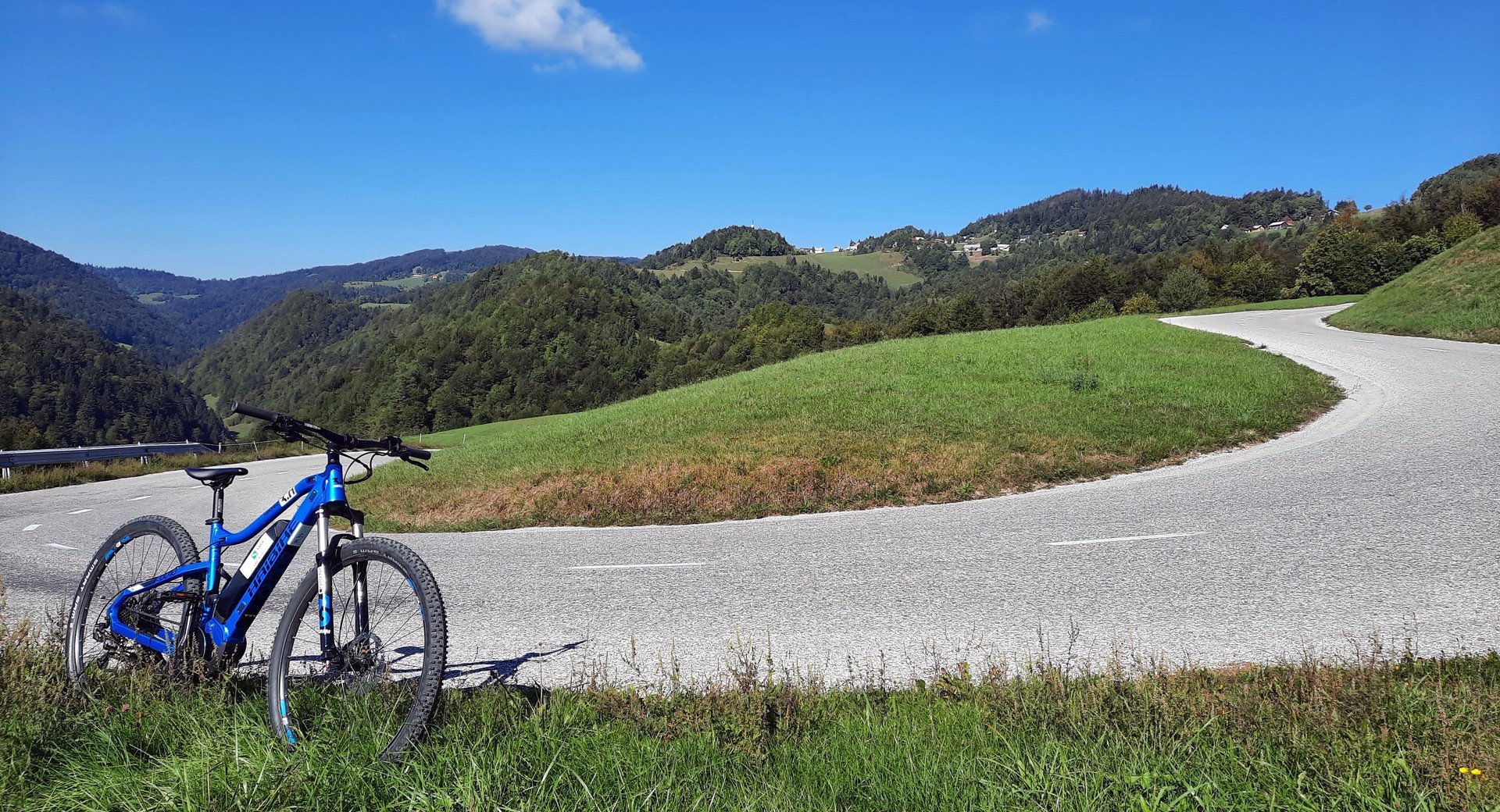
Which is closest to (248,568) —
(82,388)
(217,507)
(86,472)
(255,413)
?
(217,507)

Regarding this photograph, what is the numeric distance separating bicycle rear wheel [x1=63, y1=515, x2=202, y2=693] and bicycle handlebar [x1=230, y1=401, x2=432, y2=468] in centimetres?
104

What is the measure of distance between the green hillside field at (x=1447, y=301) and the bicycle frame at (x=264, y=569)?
2885 centimetres

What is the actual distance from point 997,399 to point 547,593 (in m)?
11.9

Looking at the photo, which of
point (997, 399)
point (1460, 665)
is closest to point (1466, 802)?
point (1460, 665)

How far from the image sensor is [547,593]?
6.89m

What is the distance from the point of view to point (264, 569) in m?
3.95

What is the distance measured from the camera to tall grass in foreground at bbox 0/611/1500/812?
288 cm

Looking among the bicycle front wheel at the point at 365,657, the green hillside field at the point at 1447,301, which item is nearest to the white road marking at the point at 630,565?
the bicycle front wheel at the point at 365,657

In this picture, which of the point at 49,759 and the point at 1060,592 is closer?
the point at 49,759

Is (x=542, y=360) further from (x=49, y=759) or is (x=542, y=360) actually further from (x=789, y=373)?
(x=49, y=759)

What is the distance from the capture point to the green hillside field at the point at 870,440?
10906 mm

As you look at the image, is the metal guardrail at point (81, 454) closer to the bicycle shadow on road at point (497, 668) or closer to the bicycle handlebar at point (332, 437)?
the bicycle shadow on road at point (497, 668)

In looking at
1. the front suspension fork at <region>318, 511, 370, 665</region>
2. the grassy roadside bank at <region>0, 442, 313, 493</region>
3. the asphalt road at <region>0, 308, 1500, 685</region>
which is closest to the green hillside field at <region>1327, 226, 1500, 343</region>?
the asphalt road at <region>0, 308, 1500, 685</region>

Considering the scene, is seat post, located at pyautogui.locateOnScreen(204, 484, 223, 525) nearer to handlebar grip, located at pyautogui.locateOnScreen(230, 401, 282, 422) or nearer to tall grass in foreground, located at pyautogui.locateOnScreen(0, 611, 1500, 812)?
handlebar grip, located at pyautogui.locateOnScreen(230, 401, 282, 422)
